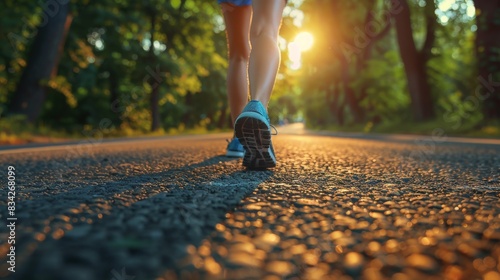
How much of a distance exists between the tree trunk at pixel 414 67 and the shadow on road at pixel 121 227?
15056 millimetres

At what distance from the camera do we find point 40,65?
39.5 ft

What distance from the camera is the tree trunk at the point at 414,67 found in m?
16.0

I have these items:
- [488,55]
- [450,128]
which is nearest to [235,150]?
[488,55]

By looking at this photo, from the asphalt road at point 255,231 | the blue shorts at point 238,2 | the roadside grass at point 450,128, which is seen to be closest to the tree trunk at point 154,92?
the roadside grass at point 450,128

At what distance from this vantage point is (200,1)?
2031 centimetres

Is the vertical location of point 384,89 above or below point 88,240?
above

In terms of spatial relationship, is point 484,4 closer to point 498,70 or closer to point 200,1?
point 498,70

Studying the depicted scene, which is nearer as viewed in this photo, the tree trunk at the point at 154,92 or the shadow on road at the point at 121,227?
the shadow on road at the point at 121,227

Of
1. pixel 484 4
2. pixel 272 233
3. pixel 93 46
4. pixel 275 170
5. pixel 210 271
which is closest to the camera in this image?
pixel 210 271

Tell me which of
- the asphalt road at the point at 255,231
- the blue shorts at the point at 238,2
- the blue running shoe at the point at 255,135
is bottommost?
the asphalt road at the point at 255,231

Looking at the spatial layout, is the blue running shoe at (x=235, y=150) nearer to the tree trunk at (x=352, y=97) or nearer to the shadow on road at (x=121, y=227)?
the shadow on road at (x=121, y=227)

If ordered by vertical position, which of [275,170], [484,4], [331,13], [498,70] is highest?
[331,13]

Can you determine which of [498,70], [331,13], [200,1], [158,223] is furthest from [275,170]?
[331,13]

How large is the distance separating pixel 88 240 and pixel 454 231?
102 cm
